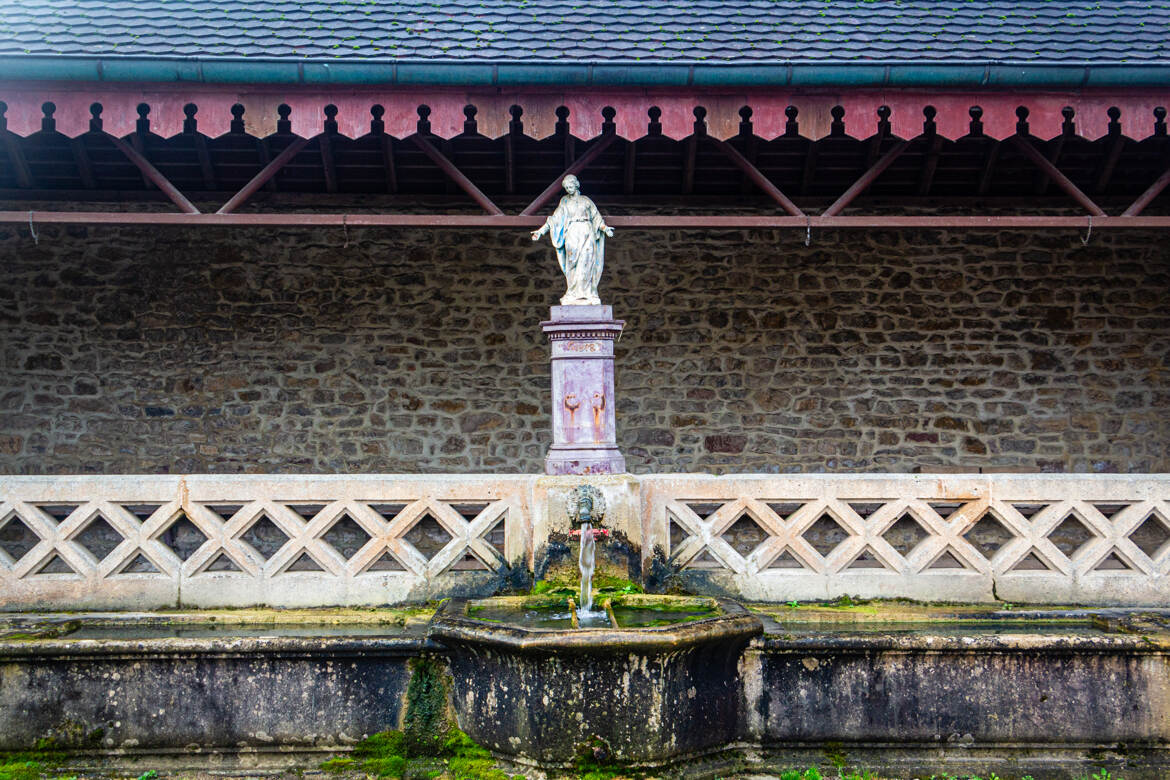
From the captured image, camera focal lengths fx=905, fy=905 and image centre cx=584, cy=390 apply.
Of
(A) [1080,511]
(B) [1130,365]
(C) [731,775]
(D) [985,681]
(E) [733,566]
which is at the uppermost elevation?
(B) [1130,365]

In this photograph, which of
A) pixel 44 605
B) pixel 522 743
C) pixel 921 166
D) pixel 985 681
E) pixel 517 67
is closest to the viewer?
pixel 522 743

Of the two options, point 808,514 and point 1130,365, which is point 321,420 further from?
point 1130,365

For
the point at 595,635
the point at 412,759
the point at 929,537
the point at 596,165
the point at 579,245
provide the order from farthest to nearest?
the point at 596,165, the point at 579,245, the point at 929,537, the point at 412,759, the point at 595,635

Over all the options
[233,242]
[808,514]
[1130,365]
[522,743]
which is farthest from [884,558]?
[233,242]

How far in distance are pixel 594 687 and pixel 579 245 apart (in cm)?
263

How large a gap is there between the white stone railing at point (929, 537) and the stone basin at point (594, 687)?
976 millimetres

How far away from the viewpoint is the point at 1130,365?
28.6ft

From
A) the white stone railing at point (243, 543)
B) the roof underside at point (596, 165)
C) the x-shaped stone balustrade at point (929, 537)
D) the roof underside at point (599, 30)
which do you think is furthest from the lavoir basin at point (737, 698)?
the roof underside at point (596, 165)

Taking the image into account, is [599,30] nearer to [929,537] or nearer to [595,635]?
[929,537]

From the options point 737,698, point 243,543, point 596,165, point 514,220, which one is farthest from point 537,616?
point 596,165

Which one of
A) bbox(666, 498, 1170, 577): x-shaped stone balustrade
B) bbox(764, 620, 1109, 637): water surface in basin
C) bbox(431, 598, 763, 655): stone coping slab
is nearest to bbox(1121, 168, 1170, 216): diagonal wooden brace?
bbox(666, 498, 1170, 577): x-shaped stone balustrade

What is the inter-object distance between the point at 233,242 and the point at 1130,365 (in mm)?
8677

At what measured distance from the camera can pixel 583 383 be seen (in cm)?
518

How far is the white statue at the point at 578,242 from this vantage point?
5336mm
